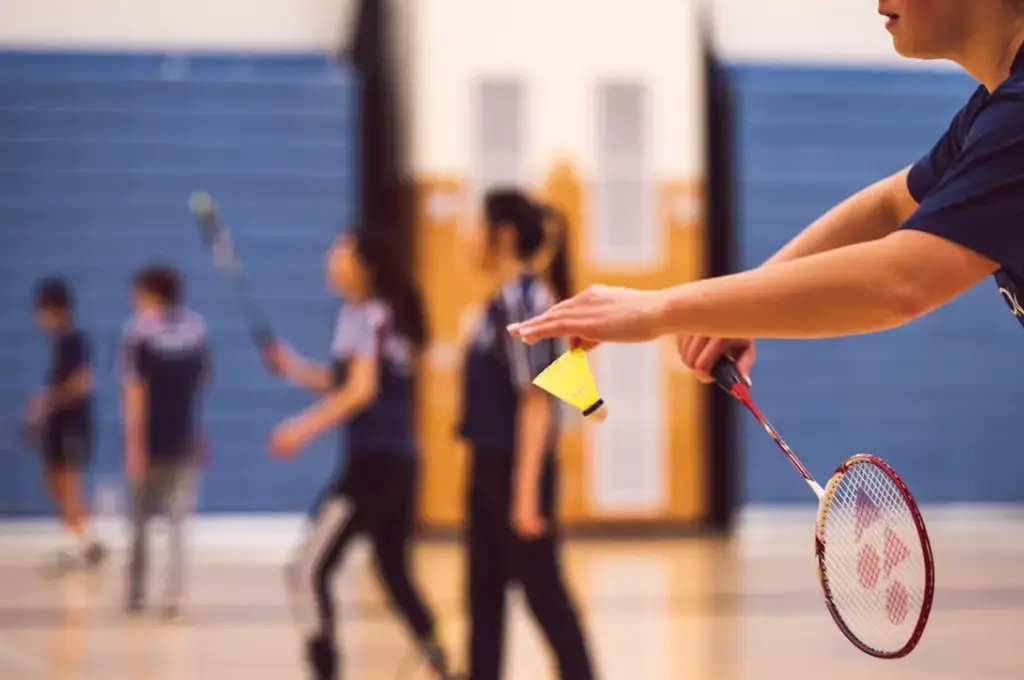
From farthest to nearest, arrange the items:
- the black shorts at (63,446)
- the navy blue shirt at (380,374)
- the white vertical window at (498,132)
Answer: the white vertical window at (498,132) → the black shorts at (63,446) → the navy blue shirt at (380,374)

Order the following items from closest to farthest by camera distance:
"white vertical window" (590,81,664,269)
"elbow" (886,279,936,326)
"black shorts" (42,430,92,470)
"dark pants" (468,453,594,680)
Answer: "elbow" (886,279,936,326)
"dark pants" (468,453,594,680)
"black shorts" (42,430,92,470)
"white vertical window" (590,81,664,269)

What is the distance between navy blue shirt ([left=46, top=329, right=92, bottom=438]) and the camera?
9.65m

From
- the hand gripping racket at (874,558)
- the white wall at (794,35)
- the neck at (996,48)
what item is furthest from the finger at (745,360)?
the white wall at (794,35)

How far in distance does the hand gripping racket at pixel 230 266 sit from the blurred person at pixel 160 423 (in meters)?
2.62

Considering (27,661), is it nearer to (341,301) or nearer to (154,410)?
(154,410)

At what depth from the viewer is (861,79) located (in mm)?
11219

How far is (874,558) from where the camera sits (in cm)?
218

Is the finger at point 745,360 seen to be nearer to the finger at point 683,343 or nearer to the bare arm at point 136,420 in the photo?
the finger at point 683,343

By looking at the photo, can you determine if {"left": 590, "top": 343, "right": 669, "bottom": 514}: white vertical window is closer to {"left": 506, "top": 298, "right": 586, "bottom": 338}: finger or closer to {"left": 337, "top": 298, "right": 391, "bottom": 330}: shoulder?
{"left": 337, "top": 298, "right": 391, "bottom": 330}: shoulder

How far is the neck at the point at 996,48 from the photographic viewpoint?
6.37 ft

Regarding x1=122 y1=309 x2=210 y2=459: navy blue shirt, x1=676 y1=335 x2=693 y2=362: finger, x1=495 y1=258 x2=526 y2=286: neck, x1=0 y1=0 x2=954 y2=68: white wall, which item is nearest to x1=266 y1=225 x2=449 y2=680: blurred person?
x1=495 y1=258 x2=526 y2=286: neck

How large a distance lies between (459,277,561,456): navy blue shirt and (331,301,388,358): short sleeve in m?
0.68

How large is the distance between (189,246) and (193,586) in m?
3.16

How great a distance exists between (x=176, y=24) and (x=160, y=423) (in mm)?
4386
